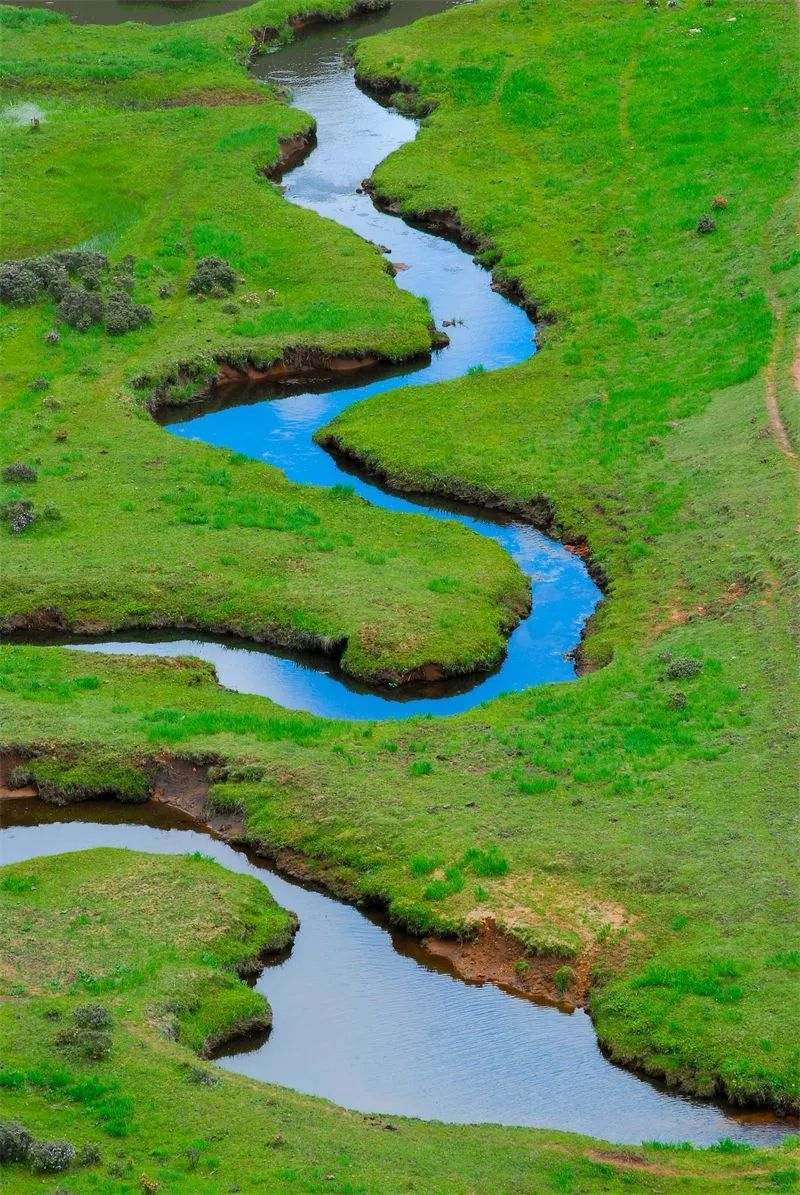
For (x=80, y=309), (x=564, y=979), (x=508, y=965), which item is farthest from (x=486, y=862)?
(x=80, y=309)

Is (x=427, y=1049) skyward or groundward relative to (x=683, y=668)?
groundward

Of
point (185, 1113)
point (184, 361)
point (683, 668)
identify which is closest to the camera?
point (185, 1113)

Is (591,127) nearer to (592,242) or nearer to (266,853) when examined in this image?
(592,242)

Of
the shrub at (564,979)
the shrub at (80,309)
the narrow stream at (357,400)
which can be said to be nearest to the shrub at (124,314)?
the shrub at (80,309)

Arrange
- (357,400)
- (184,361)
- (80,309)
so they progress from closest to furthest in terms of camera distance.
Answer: (357,400) → (184,361) → (80,309)

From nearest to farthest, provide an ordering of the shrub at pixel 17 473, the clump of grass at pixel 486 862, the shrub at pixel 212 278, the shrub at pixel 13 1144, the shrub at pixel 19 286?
the shrub at pixel 13 1144 → the clump of grass at pixel 486 862 → the shrub at pixel 17 473 → the shrub at pixel 19 286 → the shrub at pixel 212 278

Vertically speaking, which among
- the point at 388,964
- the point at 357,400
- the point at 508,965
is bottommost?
the point at 357,400

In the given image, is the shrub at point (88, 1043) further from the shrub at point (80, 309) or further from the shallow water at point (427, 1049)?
the shrub at point (80, 309)

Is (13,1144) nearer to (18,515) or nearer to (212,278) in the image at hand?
(18,515)
